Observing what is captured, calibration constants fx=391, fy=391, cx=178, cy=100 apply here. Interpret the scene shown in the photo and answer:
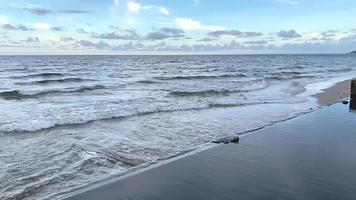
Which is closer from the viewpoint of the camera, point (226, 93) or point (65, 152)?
point (65, 152)

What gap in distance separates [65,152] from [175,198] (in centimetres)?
449

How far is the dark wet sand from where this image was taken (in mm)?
6270

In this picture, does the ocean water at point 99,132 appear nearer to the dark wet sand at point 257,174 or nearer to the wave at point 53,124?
the wave at point 53,124

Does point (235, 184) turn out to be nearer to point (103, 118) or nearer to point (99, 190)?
point (99, 190)

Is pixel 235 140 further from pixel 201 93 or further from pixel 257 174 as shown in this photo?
pixel 201 93

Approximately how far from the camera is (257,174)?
7.16m

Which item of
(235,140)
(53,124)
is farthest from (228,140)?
(53,124)

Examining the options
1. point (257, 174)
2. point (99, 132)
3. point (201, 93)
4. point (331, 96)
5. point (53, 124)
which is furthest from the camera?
point (201, 93)

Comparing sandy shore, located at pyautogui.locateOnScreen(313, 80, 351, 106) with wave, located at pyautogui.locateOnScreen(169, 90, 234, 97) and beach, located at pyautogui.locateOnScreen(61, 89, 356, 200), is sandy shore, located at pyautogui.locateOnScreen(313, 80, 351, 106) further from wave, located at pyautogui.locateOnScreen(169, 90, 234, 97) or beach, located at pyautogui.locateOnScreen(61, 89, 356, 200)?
beach, located at pyautogui.locateOnScreen(61, 89, 356, 200)

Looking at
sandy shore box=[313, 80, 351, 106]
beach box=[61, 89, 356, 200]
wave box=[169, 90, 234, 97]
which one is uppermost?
beach box=[61, 89, 356, 200]

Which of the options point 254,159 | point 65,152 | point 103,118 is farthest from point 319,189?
point 103,118

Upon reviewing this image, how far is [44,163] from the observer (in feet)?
28.5

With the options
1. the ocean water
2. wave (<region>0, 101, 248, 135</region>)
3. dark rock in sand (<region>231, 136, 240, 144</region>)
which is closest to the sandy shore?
the ocean water

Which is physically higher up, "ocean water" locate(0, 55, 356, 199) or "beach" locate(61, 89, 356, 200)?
"beach" locate(61, 89, 356, 200)
